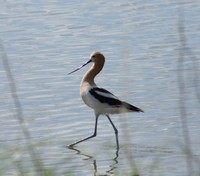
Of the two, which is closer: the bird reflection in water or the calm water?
the bird reflection in water

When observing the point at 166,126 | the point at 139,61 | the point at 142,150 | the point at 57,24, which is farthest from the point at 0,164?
the point at 57,24

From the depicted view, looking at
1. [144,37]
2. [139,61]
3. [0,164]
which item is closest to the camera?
[0,164]

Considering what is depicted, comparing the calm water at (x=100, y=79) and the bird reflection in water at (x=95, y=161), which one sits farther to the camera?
the calm water at (x=100, y=79)

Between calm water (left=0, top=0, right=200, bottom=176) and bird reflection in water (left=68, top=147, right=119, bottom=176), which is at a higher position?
bird reflection in water (left=68, top=147, right=119, bottom=176)

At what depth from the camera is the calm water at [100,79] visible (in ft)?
29.2

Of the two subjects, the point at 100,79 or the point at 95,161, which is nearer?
the point at 95,161

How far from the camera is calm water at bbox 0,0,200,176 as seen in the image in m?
8.90

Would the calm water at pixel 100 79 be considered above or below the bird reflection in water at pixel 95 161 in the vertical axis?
below

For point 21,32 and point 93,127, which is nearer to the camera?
point 93,127

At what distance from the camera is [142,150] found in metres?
9.12

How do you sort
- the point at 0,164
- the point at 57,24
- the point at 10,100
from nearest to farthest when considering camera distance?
1. the point at 0,164
2. the point at 10,100
3. the point at 57,24

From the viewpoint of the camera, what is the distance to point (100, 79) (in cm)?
1241

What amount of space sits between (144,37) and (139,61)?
154cm

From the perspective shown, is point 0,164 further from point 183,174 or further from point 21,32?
point 21,32
